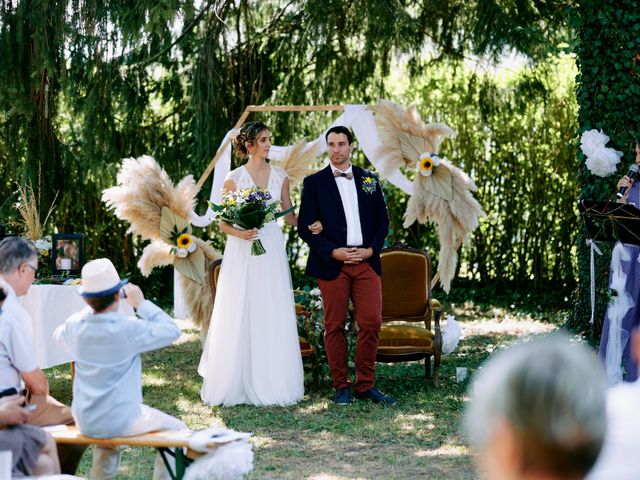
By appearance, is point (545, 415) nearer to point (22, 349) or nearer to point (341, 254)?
point (22, 349)

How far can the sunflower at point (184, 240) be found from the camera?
7.61 metres

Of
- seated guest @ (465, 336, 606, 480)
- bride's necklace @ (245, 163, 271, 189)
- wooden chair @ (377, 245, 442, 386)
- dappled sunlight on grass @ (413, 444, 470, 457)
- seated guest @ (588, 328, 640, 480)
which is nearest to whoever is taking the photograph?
seated guest @ (465, 336, 606, 480)

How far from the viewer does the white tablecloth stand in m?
6.23

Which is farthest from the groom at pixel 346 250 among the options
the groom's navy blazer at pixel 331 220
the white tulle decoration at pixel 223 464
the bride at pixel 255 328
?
the white tulle decoration at pixel 223 464

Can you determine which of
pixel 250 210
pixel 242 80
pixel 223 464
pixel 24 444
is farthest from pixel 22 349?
pixel 242 80

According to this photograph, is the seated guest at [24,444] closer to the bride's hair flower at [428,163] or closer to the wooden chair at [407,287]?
the wooden chair at [407,287]

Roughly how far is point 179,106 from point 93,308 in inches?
275

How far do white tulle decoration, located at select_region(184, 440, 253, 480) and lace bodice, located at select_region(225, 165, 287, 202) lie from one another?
3.21m

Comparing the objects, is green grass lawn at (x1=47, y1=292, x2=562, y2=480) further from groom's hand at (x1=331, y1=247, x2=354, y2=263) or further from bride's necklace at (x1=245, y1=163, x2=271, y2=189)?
bride's necklace at (x1=245, y1=163, x2=271, y2=189)

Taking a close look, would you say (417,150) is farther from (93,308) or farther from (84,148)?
(93,308)

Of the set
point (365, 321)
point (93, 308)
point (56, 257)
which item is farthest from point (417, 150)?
point (93, 308)

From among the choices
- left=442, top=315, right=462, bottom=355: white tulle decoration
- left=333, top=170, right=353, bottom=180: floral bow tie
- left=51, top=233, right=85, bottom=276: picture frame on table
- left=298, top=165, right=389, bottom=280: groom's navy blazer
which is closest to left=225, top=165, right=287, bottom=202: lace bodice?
left=298, top=165, right=389, bottom=280: groom's navy blazer

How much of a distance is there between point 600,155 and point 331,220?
7.03ft

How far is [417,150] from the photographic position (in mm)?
7887
